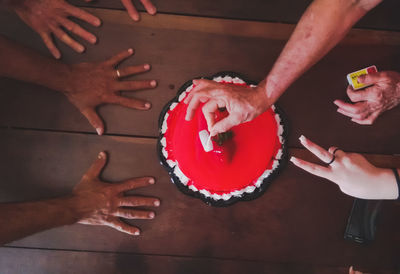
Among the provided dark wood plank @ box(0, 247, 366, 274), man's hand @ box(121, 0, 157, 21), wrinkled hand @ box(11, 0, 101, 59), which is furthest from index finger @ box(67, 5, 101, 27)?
dark wood plank @ box(0, 247, 366, 274)

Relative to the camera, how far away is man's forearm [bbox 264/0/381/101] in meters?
0.81

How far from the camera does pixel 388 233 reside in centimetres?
112

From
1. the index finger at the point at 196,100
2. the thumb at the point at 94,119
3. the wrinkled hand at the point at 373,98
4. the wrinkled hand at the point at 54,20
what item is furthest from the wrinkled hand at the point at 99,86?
the wrinkled hand at the point at 373,98

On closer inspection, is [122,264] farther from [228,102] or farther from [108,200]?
[228,102]

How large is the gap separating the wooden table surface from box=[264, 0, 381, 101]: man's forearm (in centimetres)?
27

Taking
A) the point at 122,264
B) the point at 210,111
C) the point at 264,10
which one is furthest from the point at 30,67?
the point at 264,10

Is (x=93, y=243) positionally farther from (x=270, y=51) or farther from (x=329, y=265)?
(x=270, y=51)

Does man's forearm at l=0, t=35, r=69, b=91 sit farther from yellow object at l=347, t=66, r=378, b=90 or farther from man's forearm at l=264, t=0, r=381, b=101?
yellow object at l=347, t=66, r=378, b=90

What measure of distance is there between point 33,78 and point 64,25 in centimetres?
24

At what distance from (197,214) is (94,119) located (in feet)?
1.66

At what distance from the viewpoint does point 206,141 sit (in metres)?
1.00

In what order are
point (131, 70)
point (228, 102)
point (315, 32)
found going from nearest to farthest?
point (315, 32)
point (228, 102)
point (131, 70)

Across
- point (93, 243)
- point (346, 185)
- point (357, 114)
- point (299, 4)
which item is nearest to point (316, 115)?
point (357, 114)

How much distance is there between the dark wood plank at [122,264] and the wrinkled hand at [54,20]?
0.73m
